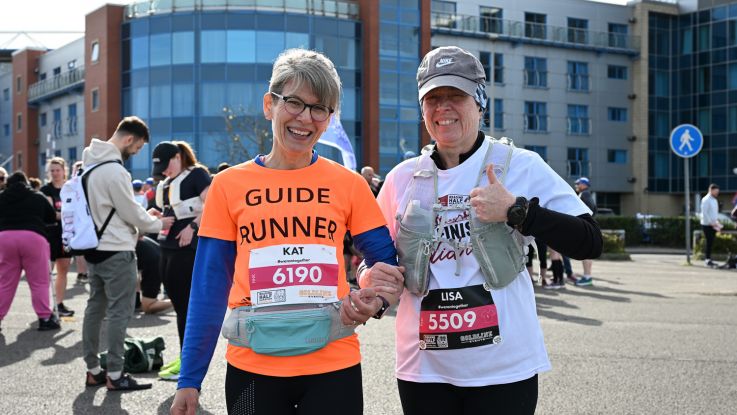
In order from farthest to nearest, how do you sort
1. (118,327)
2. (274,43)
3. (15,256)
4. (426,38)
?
(426,38) → (274,43) → (15,256) → (118,327)

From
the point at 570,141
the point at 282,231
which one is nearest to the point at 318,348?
the point at 282,231

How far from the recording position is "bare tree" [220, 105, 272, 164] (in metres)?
44.8

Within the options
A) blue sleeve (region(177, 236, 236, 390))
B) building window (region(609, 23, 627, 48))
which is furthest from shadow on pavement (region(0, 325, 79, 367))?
building window (region(609, 23, 627, 48))

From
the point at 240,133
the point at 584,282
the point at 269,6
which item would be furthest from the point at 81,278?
the point at 269,6

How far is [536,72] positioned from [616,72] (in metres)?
7.22

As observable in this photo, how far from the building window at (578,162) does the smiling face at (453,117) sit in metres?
55.0

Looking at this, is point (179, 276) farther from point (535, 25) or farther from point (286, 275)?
point (535, 25)

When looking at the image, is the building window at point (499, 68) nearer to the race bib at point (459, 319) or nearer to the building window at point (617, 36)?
the building window at point (617, 36)

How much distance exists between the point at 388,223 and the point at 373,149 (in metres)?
44.4

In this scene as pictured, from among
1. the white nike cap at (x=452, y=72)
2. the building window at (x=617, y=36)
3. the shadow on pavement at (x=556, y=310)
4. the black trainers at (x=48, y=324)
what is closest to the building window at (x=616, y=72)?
the building window at (x=617, y=36)

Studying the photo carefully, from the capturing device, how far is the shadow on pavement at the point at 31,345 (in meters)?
7.88

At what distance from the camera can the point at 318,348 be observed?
270 cm

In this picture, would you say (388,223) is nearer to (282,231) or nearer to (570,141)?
(282,231)

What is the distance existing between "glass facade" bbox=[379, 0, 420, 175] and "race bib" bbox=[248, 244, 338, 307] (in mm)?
44554
